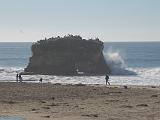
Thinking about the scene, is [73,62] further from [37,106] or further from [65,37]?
[37,106]

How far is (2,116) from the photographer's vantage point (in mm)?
28875

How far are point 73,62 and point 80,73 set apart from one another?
4345 millimetres

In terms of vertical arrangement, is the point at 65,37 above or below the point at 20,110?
above

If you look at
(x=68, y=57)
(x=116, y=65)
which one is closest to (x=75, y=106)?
(x=68, y=57)

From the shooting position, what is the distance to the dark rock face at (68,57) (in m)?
95.5

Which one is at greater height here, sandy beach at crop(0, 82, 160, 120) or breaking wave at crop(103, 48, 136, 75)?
breaking wave at crop(103, 48, 136, 75)

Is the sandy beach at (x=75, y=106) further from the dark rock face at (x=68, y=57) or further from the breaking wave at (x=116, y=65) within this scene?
the breaking wave at (x=116, y=65)

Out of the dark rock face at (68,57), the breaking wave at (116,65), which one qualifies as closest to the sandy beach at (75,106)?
the dark rock face at (68,57)

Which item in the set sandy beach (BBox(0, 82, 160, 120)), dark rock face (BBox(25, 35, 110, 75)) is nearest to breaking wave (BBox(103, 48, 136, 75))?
dark rock face (BBox(25, 35, 110, 75))

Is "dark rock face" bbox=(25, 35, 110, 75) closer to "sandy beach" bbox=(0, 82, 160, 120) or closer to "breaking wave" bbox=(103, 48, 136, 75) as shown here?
"breaking wave" bbox=(103, 48, 136, 75)

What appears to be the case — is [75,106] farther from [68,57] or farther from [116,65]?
[116,65]

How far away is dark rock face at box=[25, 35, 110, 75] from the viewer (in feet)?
313

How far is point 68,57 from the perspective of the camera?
9744 centimetres

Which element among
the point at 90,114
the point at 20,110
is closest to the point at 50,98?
the point at 20,110
